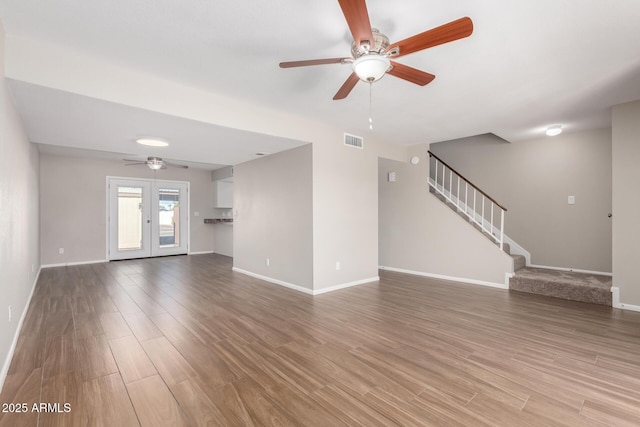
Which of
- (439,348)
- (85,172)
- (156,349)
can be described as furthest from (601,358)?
(85,172)

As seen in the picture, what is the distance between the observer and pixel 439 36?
1811 millimetres

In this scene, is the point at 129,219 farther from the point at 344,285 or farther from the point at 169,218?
the point at 344,285

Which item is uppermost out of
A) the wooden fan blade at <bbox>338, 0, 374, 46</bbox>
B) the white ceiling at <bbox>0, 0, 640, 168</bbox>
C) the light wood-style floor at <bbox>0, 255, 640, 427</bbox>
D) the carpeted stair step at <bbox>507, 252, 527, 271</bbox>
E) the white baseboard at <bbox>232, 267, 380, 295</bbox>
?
the white ceiling at <bbox>0, 0, 640, 168</bbox>

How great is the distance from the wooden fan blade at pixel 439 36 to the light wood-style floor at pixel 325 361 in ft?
7.55

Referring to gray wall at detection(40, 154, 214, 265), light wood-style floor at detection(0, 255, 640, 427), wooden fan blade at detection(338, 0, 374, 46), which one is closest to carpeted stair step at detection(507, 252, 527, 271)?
light wood-style floor at detection(0, 255, 640, 427)

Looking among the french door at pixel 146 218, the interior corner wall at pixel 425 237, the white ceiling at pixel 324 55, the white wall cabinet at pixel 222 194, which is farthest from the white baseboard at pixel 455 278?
the french door at pixel 146 218

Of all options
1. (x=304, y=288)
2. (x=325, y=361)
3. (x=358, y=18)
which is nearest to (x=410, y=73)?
(x=358, y=18)

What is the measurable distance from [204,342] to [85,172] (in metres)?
6.84

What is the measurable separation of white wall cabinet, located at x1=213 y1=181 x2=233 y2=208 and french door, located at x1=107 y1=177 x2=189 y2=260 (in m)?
0.83

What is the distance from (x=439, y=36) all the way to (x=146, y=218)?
8.59m

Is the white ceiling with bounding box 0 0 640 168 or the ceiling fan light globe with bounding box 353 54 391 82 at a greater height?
the white ceiling with bounding box 0 0 640 168

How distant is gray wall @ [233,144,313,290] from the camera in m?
4.62

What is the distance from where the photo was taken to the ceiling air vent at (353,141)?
4.97 m

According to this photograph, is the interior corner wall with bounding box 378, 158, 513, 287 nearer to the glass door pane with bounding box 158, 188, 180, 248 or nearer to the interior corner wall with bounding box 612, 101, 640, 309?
the interior corner wall with bounding box 612, 101, 640, 309
